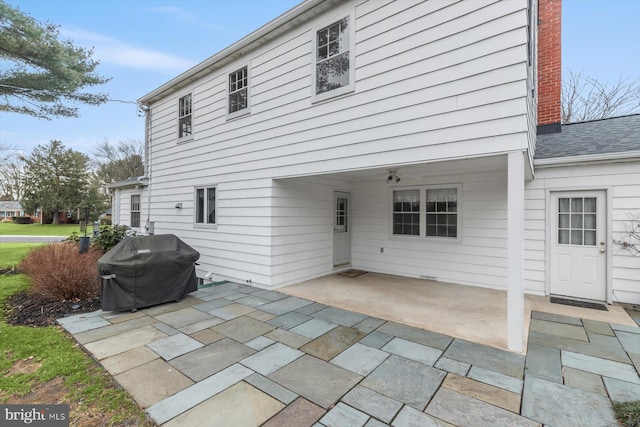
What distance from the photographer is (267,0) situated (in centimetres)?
843

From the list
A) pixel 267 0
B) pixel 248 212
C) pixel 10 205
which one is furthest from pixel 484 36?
pixel 10 205

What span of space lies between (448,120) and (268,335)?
366 centimetres

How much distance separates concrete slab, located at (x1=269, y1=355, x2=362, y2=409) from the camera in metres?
2.46

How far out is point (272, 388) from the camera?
2551 millimetres

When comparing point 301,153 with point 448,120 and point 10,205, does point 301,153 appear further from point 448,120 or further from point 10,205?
point 10,205

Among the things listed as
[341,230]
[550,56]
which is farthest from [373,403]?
[550,56]

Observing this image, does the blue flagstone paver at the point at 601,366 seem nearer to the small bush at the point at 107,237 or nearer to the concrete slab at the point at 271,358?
the concrete slab at the point at 271,358

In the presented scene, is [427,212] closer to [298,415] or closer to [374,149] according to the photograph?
[374,149]

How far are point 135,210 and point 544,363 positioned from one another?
37.9 feet

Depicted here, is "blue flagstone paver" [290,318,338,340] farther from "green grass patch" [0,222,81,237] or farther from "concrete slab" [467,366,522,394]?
"green grass patch" [0,222,81,237]

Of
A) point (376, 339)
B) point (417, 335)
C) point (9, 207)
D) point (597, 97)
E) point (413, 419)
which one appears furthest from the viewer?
point (9, 207)

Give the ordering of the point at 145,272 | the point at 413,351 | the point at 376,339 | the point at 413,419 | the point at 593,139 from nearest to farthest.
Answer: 1. the point at 413,419
2. the point at 413,351
3. the point at 376,339
4. the point at 145,272
5. the point at 593,139

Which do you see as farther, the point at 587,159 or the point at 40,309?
the point at 587,159

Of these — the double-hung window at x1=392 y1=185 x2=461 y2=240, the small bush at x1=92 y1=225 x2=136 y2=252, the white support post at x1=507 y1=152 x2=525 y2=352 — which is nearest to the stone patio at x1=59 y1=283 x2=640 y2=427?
the white support post at x1=507 y1=152 x2=525 y2=352
